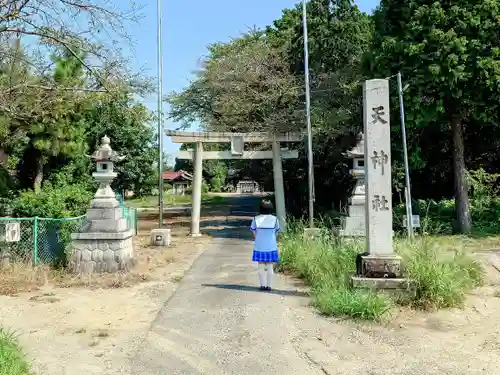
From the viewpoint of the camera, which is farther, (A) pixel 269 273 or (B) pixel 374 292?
(A) pixel 269 273

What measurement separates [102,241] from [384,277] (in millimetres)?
5659

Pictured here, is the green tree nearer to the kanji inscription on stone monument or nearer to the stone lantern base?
the kanji inscription on stone monument

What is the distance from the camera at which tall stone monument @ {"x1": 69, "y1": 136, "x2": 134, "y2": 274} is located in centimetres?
970

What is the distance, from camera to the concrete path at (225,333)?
15.5ft

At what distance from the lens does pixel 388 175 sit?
756 centimetres

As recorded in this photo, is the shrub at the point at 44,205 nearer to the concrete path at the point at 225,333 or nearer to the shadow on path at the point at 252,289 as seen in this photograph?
the concrete path at the point at 225,333

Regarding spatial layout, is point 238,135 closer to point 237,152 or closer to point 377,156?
point 237,152

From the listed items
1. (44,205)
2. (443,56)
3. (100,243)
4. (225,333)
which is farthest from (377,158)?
(443,56)

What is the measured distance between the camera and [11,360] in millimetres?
4277

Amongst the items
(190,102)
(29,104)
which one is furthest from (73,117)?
(190,102)

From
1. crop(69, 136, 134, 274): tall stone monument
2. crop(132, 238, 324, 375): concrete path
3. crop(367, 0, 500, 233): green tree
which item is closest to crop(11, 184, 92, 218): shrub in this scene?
crop(69, 136, 134, 274): tall stone monument

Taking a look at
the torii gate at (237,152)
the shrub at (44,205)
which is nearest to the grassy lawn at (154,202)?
the torii gate at (237,152)

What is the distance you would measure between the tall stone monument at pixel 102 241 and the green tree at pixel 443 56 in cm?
988

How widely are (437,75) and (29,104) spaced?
36.9 feet
